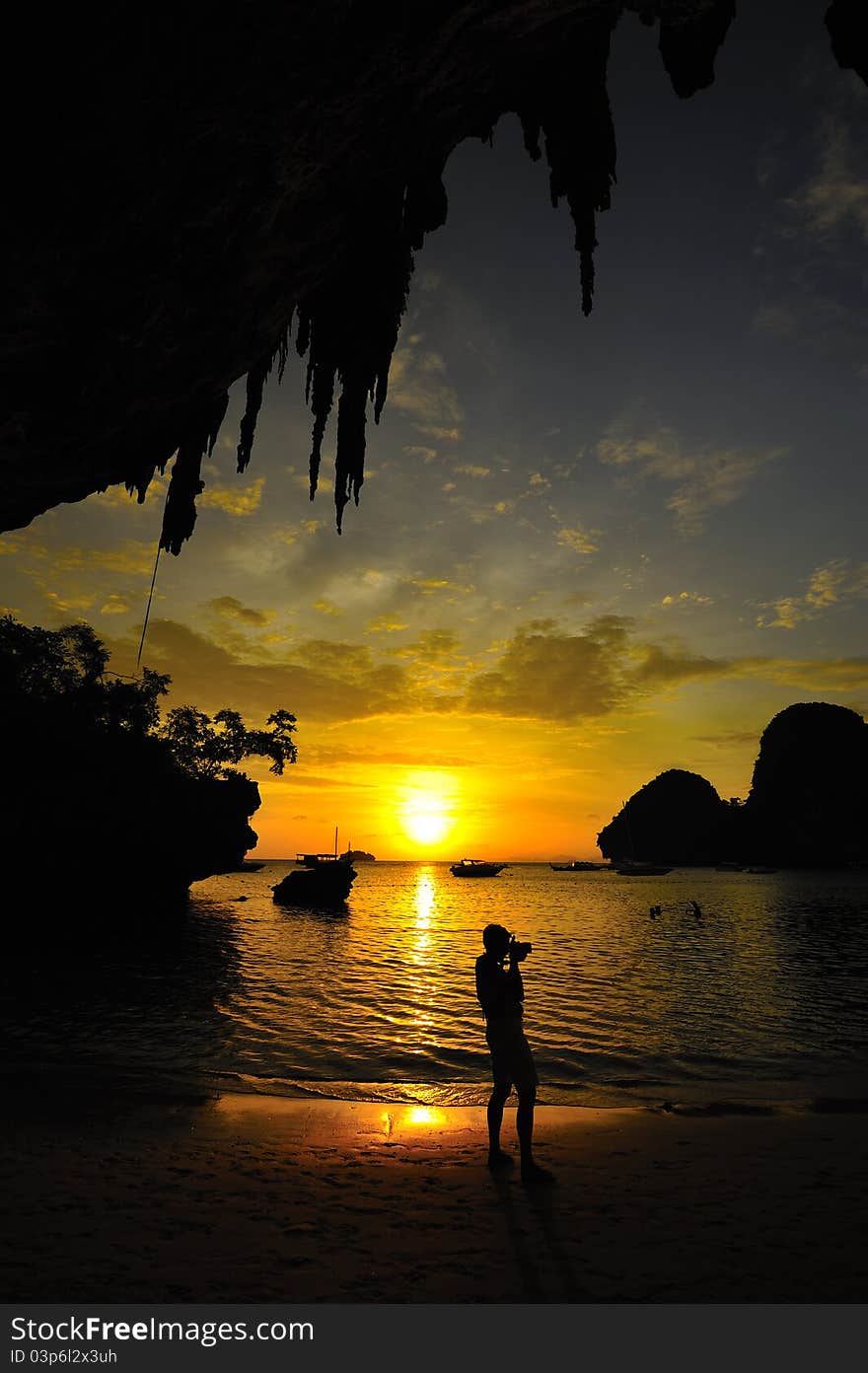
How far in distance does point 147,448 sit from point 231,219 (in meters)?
2.29

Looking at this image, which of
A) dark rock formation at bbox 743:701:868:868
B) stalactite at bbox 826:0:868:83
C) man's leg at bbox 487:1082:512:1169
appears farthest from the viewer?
dark rock formation at bbox 743:701:868:868

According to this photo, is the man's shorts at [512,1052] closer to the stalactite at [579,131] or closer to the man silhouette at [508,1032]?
the man silhouette at [508,1032]

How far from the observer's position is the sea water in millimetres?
11250

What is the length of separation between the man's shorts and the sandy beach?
1.03 m

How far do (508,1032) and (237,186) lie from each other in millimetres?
7405

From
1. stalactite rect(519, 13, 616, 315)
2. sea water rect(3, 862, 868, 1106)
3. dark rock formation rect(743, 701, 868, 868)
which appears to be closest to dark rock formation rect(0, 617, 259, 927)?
sea water rect(3, 862, 868, 1106)

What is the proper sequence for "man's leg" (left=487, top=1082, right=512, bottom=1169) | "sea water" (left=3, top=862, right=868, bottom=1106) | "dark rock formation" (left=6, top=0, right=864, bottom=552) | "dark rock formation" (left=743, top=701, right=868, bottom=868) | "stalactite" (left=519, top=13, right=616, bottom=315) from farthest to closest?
"dark rock formation" (left=743, top=701, right=868, bottom=868)
"sea water" (left=3, top=862, right=868, bottom=1106)
"man's leg" (left=487, top=1082, right=512, bottom=1169)
"stalactite" (left=519, top=13, right=616, bottom=315)
"dark rock formation" (left=6, top=0, right=864, bottom=552)

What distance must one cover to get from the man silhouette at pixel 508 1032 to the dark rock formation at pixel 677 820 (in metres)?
167

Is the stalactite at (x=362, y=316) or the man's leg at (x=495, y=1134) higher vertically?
the stalactite at (x=362, y=316)

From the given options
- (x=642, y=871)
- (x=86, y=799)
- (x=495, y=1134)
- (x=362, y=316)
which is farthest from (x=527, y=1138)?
(x=642, y=871)

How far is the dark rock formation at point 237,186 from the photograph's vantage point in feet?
11.2

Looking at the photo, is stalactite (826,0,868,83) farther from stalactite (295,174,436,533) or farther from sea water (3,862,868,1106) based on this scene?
sea water (3,862,868,1106)

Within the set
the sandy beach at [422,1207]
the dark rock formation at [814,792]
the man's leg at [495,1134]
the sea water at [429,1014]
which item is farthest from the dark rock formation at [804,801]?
the man's leg at [495,1134]

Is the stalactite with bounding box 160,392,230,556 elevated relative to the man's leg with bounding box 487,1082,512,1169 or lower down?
elevated
